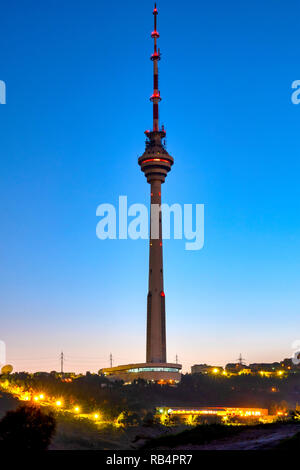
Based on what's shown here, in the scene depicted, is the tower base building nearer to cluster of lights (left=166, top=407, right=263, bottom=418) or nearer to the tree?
cluster of lights (left=166, top=407, right=263, bottom=418)

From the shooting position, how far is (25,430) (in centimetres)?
4122

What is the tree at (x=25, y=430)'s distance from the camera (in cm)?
4025

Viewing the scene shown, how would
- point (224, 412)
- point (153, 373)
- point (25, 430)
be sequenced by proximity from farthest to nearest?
point (153, 373)
point (224, 412)
point (25, 430)

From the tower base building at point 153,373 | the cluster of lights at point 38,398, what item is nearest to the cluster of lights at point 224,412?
the cluster of lights at point 38,398

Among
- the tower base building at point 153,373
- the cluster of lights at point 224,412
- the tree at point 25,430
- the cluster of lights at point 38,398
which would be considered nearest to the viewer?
the tree at point 25,430

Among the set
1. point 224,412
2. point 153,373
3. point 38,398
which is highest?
point 153,373

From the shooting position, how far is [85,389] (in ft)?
512

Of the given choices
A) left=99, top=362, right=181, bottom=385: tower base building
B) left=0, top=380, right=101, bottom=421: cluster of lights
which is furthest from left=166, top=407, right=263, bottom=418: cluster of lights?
left=99, top=362, right=181, bottom=385: tower base building

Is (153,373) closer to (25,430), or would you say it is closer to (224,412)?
(224,412)

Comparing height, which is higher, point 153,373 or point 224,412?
point 153,373

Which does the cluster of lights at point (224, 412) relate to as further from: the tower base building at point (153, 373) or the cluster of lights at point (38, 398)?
the tower base building at point (153, 373)

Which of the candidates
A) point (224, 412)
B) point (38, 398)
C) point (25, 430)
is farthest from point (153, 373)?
point (25, 430)

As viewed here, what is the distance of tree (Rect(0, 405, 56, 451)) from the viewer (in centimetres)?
4025

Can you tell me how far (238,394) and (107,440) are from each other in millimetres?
96291
